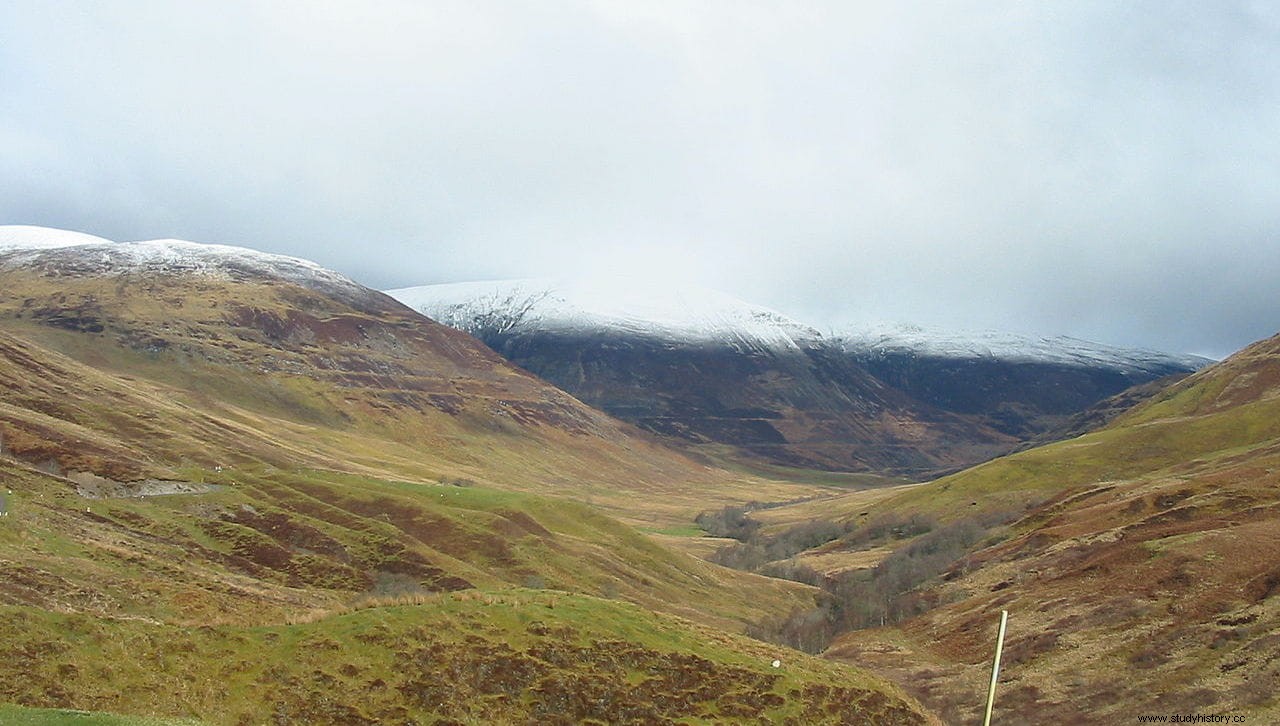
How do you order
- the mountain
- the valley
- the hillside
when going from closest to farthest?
the mountain
the valley
the hillside

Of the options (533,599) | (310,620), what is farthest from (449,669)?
(533,599)

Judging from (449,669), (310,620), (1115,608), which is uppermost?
(310,620)

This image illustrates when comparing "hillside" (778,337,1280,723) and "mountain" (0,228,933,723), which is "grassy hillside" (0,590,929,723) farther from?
"hillside" (778,337,1280,723)

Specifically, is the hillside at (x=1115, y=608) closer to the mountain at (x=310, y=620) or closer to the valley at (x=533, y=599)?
the valley at (x=533, y=599)

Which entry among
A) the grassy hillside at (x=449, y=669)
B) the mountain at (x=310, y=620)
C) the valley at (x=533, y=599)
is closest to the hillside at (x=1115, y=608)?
the valley at (x=533, y=599)

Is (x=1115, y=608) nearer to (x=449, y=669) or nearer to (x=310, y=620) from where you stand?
(x=449, y=669)

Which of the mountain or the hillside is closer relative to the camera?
the mountain

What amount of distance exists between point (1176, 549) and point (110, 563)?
77514 millimetres

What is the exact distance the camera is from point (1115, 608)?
6106 cm

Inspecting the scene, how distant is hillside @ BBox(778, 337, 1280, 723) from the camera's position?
45.8 meters

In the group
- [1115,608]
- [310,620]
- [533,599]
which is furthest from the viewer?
[1115,608]

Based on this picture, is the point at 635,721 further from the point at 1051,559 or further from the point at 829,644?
the point at 1051,559

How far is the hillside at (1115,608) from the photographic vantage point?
150ft

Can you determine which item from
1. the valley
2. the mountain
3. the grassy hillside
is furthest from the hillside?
the grassy hillside
